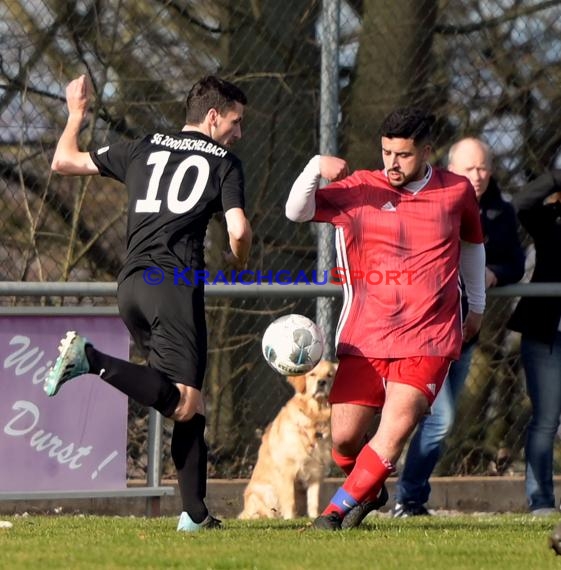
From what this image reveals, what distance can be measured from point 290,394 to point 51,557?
4.97 metres

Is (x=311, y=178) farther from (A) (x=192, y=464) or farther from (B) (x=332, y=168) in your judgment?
(A) (x=192, y=464)

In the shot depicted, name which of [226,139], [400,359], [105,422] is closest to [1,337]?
[105,422]

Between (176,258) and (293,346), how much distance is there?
1.04m

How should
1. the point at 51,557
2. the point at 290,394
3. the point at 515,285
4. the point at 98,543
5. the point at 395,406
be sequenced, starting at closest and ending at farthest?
the point at 51,557
the point at 98,543
the point at 395,406
the point at 515,285
the point at 290,394

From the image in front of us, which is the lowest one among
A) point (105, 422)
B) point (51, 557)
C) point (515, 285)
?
point (51, 557)

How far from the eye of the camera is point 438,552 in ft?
18.3

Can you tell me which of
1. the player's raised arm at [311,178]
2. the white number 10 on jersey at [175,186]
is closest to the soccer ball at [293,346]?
the player's raised arm at [311,178]

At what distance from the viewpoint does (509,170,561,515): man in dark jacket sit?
28.6 feet

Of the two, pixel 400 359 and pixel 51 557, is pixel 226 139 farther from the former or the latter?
pixel 51 557

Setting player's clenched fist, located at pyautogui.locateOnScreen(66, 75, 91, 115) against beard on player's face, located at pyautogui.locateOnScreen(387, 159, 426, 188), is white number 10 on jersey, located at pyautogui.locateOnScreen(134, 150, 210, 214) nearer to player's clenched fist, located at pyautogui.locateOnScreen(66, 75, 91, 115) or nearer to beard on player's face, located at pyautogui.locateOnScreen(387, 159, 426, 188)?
player's clenched fist, located at pyautogui.locateOnScreen(66, 75, 91, 115)

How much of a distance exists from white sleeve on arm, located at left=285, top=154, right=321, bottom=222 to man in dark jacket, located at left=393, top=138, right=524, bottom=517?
6.65 ft

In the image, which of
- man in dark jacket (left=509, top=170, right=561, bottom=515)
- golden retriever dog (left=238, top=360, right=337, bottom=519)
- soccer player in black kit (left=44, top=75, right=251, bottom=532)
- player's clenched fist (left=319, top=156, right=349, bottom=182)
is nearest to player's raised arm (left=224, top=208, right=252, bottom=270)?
soccer player in black kit (left=44, top=75, right=251, bottom=532)

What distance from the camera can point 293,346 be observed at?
7.21 m

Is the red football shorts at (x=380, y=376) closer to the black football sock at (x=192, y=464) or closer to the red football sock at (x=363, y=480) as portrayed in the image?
the red football sock at (x=363, y=480)
